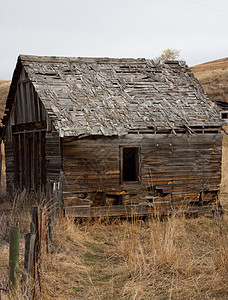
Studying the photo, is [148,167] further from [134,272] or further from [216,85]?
[216,85]

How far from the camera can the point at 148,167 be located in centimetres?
1158

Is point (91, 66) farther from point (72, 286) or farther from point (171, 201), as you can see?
point (72, 286)

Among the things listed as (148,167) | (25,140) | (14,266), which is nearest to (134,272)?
(14,266)

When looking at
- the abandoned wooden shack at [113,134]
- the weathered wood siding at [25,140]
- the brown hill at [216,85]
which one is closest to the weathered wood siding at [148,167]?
the abandoned wooden shack at [113,134]

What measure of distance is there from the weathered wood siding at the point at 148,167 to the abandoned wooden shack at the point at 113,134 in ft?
0.09

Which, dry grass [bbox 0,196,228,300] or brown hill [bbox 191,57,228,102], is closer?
dry grass [bbox 0,196,228,300]

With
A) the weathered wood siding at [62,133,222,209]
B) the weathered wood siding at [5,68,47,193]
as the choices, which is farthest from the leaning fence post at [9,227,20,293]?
the weathered wood siding at [5,68,47,193]

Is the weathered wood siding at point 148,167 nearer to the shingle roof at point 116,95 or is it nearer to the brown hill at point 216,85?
the shingle roof at point 116,95

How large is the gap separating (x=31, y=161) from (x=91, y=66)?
12.5ft

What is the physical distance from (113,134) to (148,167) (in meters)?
1.60

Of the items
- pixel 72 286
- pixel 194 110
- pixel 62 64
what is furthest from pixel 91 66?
pixel 72 286

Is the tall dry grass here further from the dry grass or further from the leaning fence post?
the leaning fence post

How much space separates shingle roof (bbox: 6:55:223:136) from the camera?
11117 millimetres

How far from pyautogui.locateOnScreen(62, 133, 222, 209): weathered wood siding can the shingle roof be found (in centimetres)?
43
